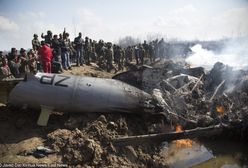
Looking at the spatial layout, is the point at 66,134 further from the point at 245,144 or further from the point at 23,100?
the point at 245,144

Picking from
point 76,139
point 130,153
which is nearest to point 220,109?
point 130,153

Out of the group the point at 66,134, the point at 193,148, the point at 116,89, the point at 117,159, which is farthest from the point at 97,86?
the point at 193,148

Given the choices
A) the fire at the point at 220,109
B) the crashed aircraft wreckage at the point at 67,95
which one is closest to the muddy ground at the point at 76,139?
the crashed aircraft wreckage at the point at 67,95

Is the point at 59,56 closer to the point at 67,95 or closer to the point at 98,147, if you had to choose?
the point at 67,95

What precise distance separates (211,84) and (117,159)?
10.5m

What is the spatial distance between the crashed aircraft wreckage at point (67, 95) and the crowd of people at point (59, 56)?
1787 millimetres

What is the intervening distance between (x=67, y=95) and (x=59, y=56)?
5797mm

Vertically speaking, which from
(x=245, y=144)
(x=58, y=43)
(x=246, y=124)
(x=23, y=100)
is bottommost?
(x=245, y=144)

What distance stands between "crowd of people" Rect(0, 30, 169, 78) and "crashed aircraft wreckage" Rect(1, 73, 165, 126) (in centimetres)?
179

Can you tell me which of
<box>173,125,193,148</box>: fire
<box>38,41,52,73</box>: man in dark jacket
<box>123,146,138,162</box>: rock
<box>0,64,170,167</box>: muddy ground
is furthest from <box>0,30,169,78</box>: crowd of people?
<box>173,125,193,148</box>: fire

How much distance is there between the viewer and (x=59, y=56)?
16.3 m

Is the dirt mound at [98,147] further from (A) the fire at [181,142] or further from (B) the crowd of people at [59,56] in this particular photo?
(B) the crowd of people at [59,56]

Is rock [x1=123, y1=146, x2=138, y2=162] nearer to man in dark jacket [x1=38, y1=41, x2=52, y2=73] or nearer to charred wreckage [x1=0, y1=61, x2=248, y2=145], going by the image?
charred wreckage [x1=0, y1=61, x2=248, y2=145]

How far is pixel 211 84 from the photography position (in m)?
18.7
